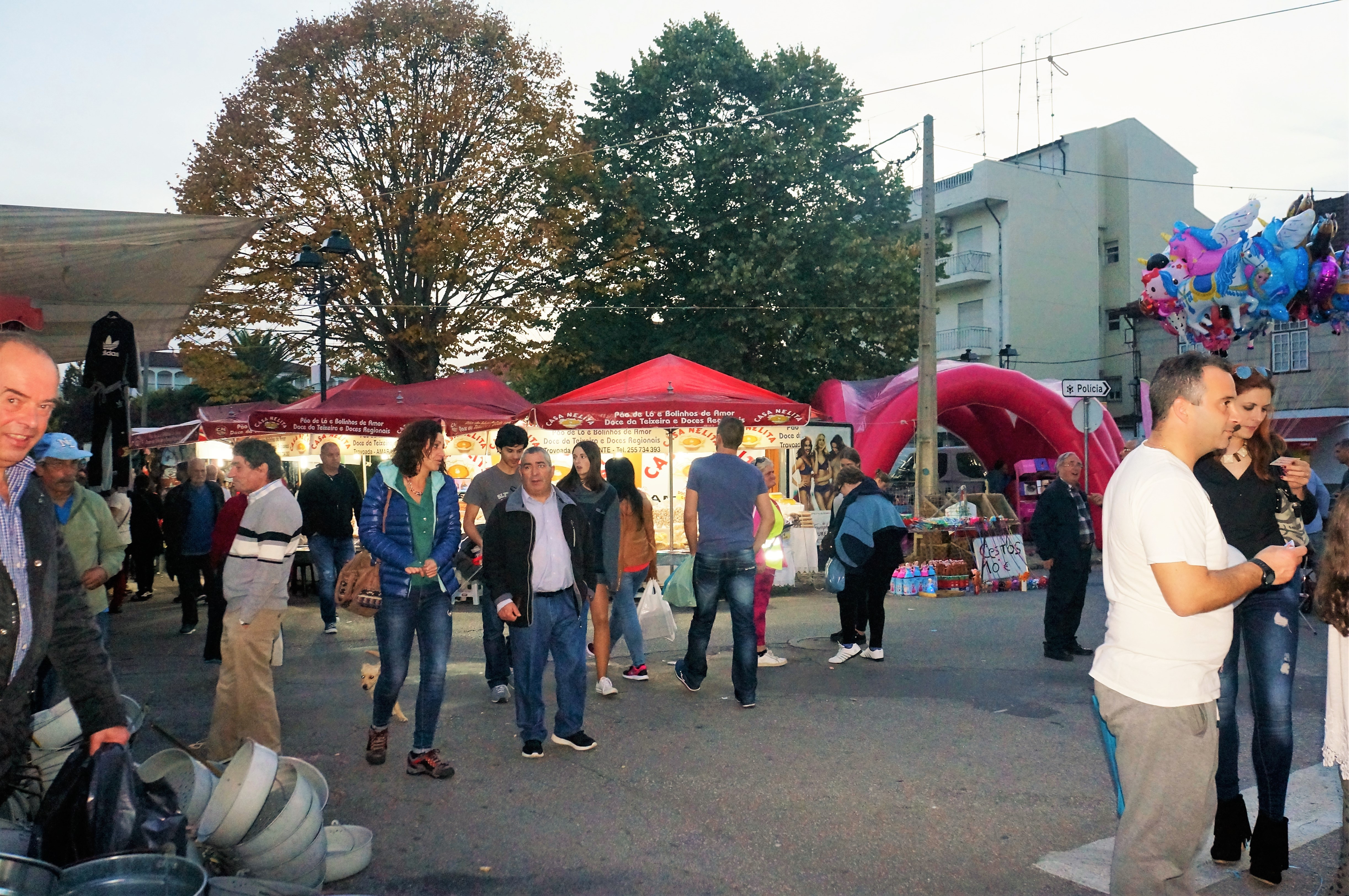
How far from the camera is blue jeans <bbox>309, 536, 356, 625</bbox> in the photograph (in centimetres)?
1044

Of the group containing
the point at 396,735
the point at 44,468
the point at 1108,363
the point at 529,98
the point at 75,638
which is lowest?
the point at 396,735

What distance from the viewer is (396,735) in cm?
641

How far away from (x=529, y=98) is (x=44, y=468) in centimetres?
1906

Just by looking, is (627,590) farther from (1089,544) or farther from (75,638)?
(75,638)

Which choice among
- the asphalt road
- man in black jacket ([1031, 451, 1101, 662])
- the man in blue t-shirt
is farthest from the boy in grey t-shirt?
man in black jacket ([1031, 451, 1101, 662])

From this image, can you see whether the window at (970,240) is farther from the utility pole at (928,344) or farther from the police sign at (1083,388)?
the police sign at (1083,388)

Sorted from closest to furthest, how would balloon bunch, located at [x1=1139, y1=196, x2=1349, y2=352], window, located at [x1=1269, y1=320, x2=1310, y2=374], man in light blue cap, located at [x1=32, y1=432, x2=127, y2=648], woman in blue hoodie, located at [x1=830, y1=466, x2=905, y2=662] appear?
man in light blue cap, located at [x1=32, y1=432, x2=127, y2=648]
balloon bunch, located at [x1=1139, y1=196, x2=1349, y2=352]
woman in blue hoodie, located at [x1=830, y1=466, x2=905, y2=662]
window, located at [x1=1269, y1=320, x2=1310, y2=374]

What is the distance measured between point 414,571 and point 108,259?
3572mm

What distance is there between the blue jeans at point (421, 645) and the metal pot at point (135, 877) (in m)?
2.77

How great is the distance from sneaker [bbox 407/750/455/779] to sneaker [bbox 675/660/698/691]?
235 centimetres

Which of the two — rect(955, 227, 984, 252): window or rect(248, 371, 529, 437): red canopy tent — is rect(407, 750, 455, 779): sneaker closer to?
rect(248, 371, 529, 437): red canopy tent

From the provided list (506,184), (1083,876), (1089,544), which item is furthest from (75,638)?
(506,184)

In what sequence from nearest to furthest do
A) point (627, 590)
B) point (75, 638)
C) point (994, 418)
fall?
point (75, 638) < point (627, 590) < point (994, 418)

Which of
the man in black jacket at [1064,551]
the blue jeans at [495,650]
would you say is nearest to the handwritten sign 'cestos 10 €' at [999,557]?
the man in black jacket at [1064,551]
